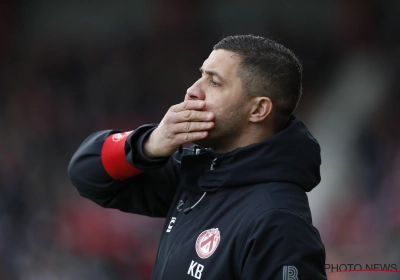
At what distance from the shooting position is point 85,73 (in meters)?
4.70

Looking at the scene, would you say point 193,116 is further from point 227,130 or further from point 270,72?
point 270,72

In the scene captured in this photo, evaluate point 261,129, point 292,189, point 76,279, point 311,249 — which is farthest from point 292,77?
point 76,279

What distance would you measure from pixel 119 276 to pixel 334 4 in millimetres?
2642

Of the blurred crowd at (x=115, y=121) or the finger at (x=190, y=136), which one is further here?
the blurred crowd at (x=115, y=121)

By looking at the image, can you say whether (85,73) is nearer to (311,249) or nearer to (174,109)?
(174,109)

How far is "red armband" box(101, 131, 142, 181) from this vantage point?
1.95 meters

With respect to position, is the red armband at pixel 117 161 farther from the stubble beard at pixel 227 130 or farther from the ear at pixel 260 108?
the ear at pixel 260 108

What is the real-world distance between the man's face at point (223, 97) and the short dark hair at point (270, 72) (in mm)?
30

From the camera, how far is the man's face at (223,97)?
180cm

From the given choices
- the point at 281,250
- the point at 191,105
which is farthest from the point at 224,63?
the point at 281,250

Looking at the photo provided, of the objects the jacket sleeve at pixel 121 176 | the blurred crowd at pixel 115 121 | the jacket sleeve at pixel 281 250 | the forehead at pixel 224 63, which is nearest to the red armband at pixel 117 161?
the jacket sleeve at pixel 121 176

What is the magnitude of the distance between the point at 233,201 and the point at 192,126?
10.7 inches

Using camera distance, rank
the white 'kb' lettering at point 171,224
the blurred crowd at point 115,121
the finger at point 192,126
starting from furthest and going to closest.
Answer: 1. the blurred crowd at point 115,121
2. the white 'kb' lettering at point 171,224
3. the finger at point 192,126

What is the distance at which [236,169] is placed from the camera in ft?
5.64
